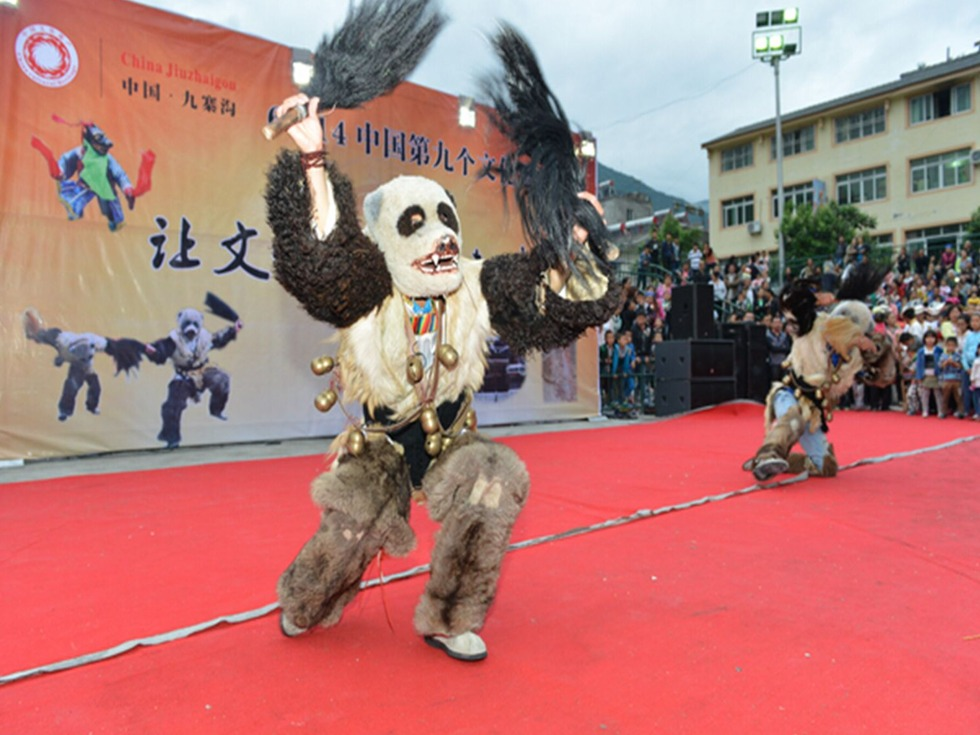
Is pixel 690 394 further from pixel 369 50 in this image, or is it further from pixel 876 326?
pixel 369 50

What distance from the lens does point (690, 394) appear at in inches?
372

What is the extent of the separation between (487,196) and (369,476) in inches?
263

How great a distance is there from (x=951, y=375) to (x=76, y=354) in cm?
979

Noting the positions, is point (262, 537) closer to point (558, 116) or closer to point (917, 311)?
point (558, 116)

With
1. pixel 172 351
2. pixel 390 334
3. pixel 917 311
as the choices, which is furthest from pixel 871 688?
pixel 917 311

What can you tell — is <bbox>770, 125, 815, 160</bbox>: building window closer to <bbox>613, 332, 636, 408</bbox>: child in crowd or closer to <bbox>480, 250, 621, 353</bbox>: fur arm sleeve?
<bbox>613, 332, 636, 408</bbox>: child in crowd

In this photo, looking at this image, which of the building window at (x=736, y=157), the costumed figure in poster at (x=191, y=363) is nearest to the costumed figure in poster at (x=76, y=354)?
the costumed figure in poster at (x=191, y=363)


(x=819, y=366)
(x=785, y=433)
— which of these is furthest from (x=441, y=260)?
(x=819, y=366)

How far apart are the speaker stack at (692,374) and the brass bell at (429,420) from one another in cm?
793

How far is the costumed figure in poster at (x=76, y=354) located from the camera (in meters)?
5.82

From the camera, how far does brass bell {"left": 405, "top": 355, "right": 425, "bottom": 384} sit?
1.98m

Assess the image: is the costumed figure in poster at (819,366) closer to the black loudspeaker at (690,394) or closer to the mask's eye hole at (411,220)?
the mask's eye hole at (411,220)

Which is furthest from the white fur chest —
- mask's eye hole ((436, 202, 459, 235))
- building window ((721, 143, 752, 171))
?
building window ((721, 143, 752, 171))

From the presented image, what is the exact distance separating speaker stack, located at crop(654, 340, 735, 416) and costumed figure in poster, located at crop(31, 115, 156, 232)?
265 inches
